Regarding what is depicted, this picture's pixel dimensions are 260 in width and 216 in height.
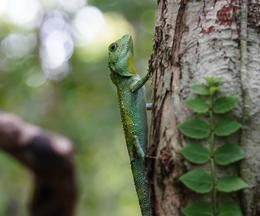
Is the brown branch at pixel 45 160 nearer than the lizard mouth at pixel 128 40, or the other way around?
the lizard mouth at pixel 128 40

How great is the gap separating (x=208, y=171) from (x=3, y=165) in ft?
28.0

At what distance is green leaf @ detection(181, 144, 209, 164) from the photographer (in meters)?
1.87

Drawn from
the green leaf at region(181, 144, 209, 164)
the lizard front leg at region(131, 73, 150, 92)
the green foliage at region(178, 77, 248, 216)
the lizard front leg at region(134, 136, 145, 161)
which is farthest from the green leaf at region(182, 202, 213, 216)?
the lizard front leg at region(131, 73, 150, 92)

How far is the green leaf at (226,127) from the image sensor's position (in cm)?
185

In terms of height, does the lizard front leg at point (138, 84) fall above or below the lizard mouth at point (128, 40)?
below

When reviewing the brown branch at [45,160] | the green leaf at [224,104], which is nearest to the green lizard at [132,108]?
the green leaf at [224,104]

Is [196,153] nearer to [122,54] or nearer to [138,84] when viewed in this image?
[138,84]

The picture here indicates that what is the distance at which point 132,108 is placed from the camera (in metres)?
2.56

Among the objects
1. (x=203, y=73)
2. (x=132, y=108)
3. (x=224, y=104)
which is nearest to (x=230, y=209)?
(x=224, y=104)

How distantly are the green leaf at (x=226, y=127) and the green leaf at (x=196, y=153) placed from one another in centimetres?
6

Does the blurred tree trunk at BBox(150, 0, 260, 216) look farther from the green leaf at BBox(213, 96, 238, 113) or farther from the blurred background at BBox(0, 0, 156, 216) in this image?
the blurred background at BBox(0, 0, 156, 216)

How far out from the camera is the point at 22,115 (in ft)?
26.9

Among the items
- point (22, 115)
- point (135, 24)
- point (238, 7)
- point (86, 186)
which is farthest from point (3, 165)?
point (238, 7)

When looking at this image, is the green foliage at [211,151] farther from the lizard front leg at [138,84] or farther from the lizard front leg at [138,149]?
the lizard front leg at [138,84]
